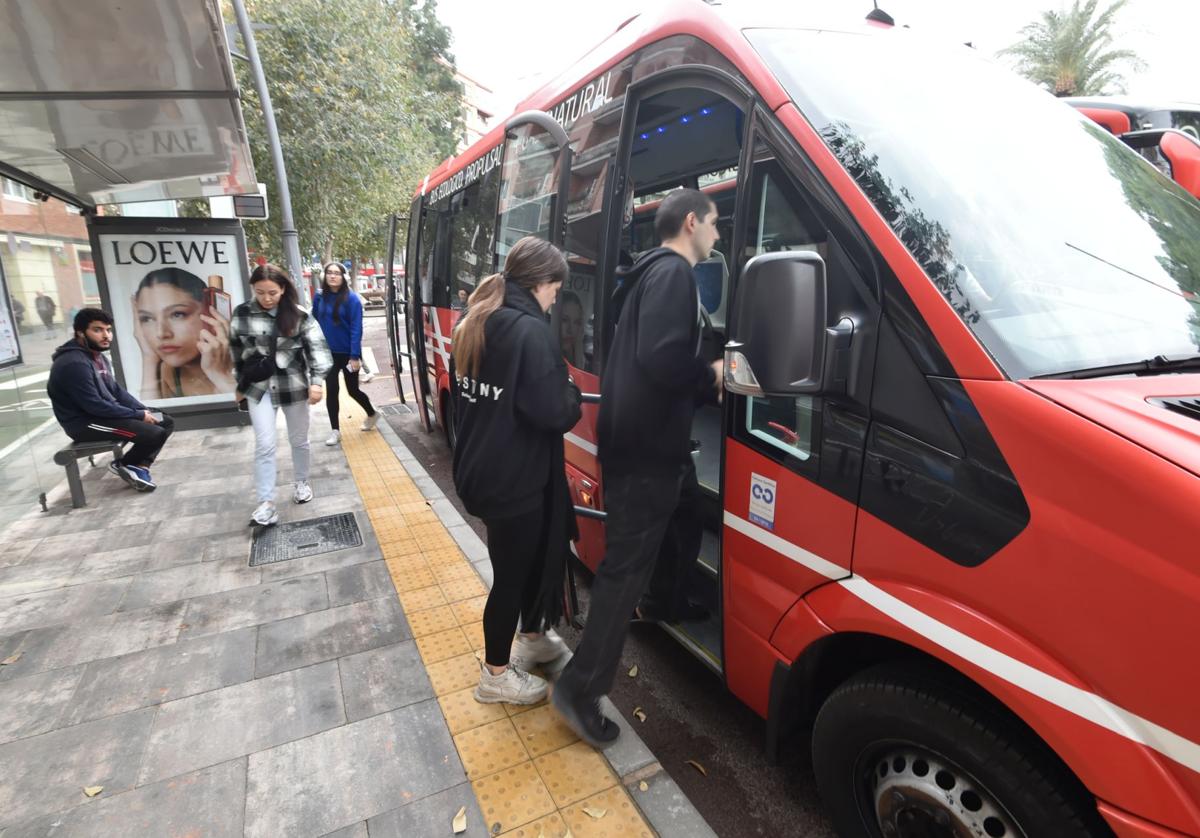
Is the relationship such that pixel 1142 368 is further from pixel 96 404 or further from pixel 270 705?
pixel 96 404

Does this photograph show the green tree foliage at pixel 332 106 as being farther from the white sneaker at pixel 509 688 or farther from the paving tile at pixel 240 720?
the white sneaker at pixel 509 688

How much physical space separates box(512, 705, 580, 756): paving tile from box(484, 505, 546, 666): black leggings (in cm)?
26

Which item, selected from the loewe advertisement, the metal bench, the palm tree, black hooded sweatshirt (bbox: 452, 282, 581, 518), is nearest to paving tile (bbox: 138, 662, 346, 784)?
black hooded sweatshirt (bbox: 452, 282, 581, 518)

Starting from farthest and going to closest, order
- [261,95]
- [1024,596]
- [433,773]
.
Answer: [261,95] → [433,773] → [1024,596]

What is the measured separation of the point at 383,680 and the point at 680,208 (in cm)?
249

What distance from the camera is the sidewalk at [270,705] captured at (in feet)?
7.39

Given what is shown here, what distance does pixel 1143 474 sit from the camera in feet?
3.92

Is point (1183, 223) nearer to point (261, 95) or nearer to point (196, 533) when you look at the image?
point (196, 533)

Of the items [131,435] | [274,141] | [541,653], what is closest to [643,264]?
[541,653]

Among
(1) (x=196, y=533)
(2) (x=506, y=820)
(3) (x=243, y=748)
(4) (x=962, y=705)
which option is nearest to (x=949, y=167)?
(4) (x=962, y=705)

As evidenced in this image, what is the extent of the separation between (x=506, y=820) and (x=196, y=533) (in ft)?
12.3

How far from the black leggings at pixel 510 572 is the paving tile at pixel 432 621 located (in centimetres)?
79

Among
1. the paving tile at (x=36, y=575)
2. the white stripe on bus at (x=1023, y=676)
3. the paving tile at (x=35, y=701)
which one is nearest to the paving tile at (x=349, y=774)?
the paving tile at (x=35, y=701)

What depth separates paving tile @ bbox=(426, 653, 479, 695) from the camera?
9.59 feet
